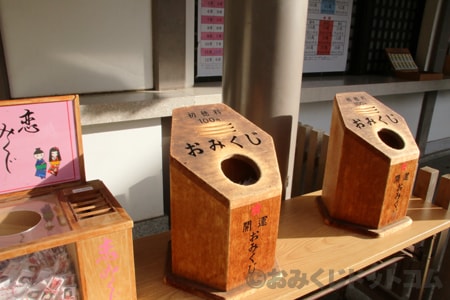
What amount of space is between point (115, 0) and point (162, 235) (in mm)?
1946

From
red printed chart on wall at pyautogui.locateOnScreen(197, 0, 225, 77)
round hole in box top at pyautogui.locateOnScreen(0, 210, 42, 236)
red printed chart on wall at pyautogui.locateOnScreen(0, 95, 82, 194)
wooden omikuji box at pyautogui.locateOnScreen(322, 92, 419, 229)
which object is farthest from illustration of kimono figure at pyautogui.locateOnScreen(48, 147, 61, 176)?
red printed chart on wall at pyautogui.locateOnScreen(197, 0, 225, 77)

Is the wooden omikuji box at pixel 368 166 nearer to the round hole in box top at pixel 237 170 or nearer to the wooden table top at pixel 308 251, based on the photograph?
the wooden table top at pixel 308 251

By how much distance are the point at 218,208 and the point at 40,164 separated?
57 centimetres

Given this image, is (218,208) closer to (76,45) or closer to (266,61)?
(266,61)

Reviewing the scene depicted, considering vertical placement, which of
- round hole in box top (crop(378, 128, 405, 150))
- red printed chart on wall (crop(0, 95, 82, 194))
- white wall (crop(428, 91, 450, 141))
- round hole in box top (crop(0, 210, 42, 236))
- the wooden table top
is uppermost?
red printed chart on wall (crop(0, 95, 82, 194))

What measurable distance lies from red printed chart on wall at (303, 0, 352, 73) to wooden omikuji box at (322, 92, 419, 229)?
2554 mm

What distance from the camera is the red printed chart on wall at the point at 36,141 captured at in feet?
3.41

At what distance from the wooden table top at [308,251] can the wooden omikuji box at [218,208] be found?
7cm

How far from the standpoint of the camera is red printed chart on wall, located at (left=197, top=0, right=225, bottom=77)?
3.18 metres

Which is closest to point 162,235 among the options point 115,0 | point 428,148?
point 115,0

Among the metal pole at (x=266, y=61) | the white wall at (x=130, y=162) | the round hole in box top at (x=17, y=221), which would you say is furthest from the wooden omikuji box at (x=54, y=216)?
the white wall at (x=130, y=162)

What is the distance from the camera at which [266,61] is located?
1590 mm

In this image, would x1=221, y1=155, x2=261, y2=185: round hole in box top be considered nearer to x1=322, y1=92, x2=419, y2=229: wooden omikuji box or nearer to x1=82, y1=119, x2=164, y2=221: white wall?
x1=322, y1=92, x2=419, y2=229: wooden omikuji box

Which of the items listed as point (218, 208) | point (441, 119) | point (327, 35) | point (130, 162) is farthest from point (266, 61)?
point (441, 119)
